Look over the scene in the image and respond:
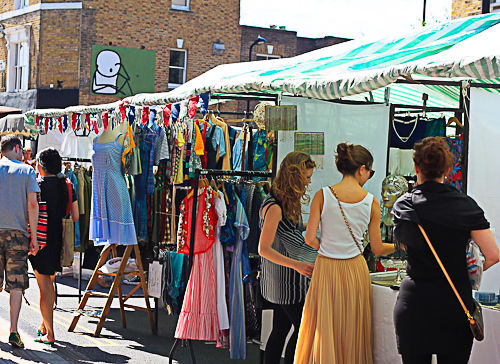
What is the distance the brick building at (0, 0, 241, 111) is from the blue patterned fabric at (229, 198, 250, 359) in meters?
17.9

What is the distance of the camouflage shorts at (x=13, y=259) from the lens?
627 centimetres

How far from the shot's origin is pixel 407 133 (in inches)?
281

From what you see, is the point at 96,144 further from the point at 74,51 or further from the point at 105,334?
the point at 74,51

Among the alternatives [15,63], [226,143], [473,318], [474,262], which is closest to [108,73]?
[15,63]

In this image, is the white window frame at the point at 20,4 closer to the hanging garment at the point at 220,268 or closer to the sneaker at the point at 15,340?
the sneaker at the point at 15,340

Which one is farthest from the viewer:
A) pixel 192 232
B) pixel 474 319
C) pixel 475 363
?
pixel 192 232

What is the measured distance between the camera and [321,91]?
478 cm

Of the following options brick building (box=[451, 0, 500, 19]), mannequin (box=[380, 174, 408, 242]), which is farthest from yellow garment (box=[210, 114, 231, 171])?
brick building (box=[451, 0, 500, 19])

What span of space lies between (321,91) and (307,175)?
0.65 meters

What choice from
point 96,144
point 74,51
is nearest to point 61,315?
point 96,144

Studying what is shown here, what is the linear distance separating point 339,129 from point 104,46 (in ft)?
60.5

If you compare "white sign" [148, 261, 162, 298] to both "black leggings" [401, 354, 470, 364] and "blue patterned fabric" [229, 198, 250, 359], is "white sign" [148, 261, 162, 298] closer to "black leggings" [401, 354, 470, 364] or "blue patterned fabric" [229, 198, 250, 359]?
"blue patterned fabric" [229, 198, 250, 359]

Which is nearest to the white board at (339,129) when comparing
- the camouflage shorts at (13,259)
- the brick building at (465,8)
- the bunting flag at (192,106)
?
the bunting flag at (192,106)

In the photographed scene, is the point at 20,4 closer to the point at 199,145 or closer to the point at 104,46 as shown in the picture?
the point at 104,46
